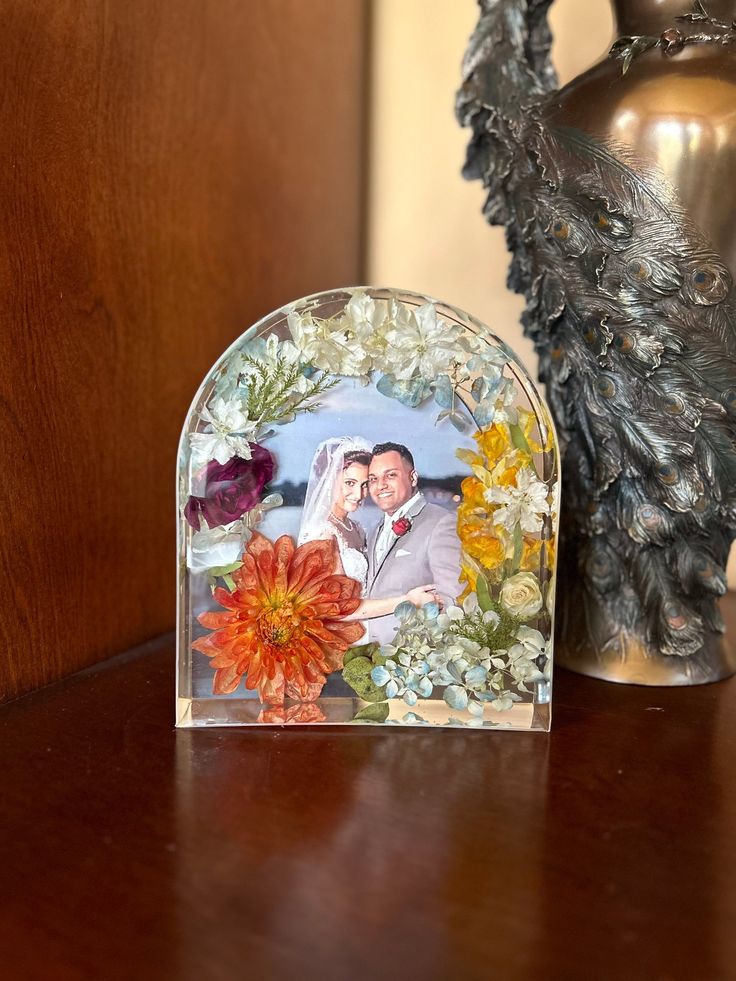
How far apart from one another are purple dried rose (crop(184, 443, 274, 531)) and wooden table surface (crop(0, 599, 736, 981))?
131 mm

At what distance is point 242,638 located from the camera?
57cm

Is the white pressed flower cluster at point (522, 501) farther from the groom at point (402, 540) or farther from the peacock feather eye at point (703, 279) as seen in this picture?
the peacock feather eye at point (703, 279)

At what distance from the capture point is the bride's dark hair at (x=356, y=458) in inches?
22.2

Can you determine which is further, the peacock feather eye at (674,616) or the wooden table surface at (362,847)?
the peacock feather eye at (674,616)

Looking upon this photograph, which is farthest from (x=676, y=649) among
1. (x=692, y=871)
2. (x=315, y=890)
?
(x=315, y=890)

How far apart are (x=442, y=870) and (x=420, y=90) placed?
783 millimetres

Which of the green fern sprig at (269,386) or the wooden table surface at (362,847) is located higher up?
the green fern sprig at (269,386)

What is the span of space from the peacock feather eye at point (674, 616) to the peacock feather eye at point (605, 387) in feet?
0.50

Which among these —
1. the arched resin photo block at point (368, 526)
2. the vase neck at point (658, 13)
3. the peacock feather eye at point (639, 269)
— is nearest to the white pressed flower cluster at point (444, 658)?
the arched resin photo block at point (368, 526)

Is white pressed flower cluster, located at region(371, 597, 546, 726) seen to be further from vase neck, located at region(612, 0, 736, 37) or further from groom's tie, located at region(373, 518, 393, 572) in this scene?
vase neck, located at region(612, 0, 736, 37)

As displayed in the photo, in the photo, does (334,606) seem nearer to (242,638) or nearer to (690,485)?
(242,638)

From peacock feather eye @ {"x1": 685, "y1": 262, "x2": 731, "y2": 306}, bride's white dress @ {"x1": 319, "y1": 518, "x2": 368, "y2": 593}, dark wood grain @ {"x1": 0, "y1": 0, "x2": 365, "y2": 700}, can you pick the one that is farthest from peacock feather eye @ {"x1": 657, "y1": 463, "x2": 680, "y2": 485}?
dark wood grain @ {"x1": 0, "y1": 0, "x2": 365, "y2": 700}

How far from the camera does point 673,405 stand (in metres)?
0.61

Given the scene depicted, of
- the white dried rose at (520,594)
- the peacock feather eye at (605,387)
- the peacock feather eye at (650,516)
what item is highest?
the peacock feather eye at (605,387)
